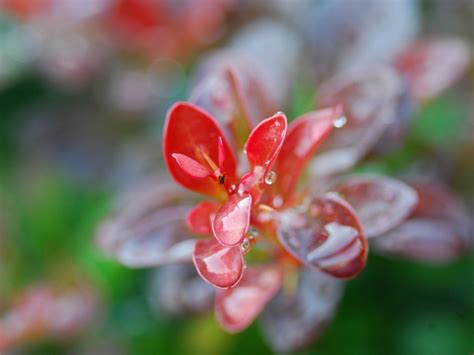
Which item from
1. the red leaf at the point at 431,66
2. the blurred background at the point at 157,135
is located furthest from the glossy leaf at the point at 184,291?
the red leaf at the point at 431,66

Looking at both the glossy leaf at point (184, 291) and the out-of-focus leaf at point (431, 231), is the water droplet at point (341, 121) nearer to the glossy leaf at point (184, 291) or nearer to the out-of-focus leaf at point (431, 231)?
the out-of-focus leaf at point (431, 231)

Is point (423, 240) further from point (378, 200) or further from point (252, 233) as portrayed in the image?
point (252, 233)

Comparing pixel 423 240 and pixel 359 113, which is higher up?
pixel 359 113

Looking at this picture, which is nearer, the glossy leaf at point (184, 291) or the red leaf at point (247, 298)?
the red leaf at point (247, 298)

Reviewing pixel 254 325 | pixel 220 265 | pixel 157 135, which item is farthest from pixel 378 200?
pixel 157 135

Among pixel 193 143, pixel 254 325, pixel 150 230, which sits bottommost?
pixel 254 325

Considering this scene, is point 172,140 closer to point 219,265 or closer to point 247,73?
point 219,265
